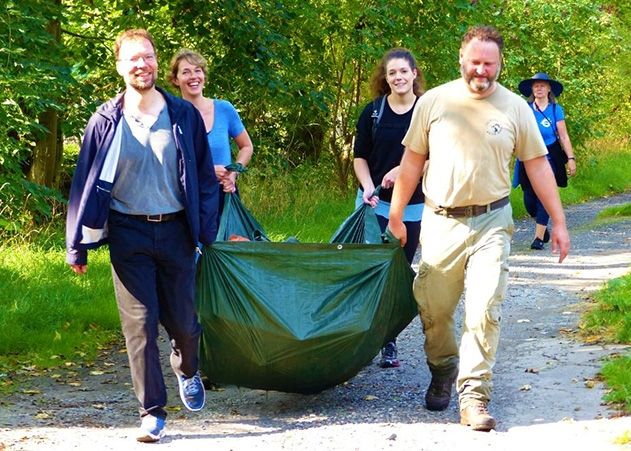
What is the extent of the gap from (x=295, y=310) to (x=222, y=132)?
5.31ft

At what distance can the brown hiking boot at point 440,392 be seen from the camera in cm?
579

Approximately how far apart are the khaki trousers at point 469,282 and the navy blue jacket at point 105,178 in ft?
3.81

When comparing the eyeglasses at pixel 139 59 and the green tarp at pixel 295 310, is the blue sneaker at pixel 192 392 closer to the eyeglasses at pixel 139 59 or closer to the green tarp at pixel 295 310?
the green tarp at pixel 295 310

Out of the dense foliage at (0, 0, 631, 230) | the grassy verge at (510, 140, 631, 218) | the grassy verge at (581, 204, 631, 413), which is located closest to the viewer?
the grassy verge at (581, 204, 631, 413)

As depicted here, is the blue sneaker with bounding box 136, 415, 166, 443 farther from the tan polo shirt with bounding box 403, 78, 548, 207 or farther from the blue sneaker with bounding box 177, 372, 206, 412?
the tan polo shirt with bounding box 403, 78, 548, 207

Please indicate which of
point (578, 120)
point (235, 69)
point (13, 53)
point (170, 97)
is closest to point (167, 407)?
point (170, 97)

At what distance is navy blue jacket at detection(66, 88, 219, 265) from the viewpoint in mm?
5156

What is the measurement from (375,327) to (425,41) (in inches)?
352

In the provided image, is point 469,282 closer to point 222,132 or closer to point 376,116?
point 376,116

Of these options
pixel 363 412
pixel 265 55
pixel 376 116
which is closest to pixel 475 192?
pixel 363 412

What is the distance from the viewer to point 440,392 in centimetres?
579

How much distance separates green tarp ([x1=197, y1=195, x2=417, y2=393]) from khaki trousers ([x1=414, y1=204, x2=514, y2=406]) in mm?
291

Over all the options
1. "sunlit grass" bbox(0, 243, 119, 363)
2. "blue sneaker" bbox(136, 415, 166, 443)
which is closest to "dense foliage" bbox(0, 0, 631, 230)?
"sunlit grass" bbox(0, 243, 119, 363)

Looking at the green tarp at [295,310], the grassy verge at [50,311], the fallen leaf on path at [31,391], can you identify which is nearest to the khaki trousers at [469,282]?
the green tarp at [295,310]
